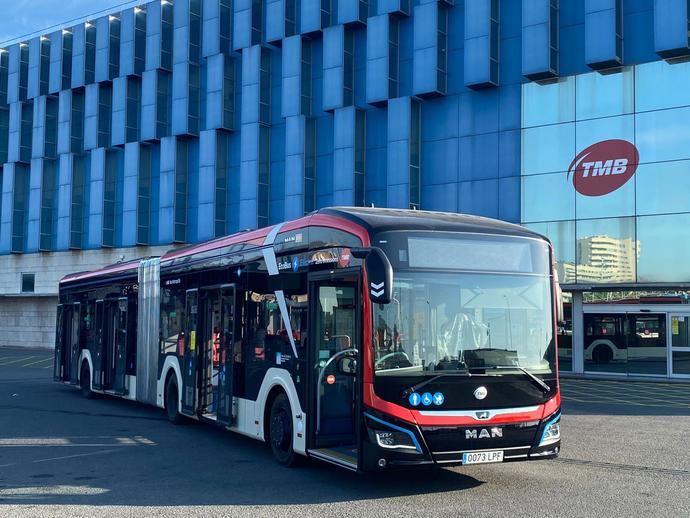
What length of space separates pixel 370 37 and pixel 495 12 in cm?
528

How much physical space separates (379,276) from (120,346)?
1119 cm

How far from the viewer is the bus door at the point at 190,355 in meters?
13.7

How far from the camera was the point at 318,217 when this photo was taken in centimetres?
998

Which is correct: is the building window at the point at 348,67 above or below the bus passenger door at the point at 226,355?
above

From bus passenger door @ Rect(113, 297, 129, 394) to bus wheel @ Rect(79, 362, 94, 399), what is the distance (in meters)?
1.75

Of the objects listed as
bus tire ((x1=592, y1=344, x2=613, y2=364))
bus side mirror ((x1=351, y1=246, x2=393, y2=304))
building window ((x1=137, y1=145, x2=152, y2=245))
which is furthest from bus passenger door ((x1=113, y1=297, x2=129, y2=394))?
building window ((x1=137, y1=145, x2=152, y2=245))

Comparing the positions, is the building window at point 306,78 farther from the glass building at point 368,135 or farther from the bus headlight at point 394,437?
the bus headlight at point 394,437

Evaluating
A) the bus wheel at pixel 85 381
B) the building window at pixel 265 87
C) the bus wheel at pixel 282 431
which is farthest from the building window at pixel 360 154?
the bus wheel at pixel 282 431

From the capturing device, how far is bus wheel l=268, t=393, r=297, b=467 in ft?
33.1

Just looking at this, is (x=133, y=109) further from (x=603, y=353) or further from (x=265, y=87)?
(x=603, y=353)

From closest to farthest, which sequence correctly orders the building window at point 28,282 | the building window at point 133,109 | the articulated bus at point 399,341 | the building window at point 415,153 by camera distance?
1. the articulated bus at point 399,341
2. the building window at point 415,153
3. the building window at point 133,109
4. the building window at point 28,282

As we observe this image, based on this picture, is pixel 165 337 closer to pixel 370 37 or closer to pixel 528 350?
pixel 528 350

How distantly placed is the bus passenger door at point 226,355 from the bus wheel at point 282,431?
1.54 metres

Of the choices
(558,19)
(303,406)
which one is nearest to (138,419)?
(303,406)
